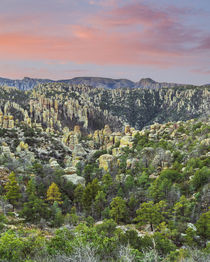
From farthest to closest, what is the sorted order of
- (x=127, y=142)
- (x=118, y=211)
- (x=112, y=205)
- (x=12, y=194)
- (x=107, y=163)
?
1. (x=127, y=142)
2. (x=107, y=163)
3. (x=112, y=205)
4. (x=12, y=194)
5. (x=118, y=211)

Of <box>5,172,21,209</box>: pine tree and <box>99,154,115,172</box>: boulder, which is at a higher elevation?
<box>5,172,21,209</box>: pine tree

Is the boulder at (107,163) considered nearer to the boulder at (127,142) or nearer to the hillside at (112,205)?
the hillside at (112,205)

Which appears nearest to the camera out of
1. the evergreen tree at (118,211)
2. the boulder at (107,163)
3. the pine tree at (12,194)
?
the evergreen tree at (118,211)

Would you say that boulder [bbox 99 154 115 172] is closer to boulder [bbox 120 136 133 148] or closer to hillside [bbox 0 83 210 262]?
hillside [bbox 0 83 210 262]

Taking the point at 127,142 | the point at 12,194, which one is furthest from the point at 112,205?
the point at 127,142

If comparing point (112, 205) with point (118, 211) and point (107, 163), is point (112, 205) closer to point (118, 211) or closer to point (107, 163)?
point (118, 211)

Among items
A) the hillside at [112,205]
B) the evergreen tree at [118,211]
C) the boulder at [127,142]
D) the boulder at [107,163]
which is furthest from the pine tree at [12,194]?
the boulder at [127,142]

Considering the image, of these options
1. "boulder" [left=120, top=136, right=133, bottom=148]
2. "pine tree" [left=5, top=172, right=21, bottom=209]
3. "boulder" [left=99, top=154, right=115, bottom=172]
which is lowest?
"boulder" [left=99, top=154, right=115, bottom=172]

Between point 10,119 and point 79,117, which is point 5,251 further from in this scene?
point 79,117

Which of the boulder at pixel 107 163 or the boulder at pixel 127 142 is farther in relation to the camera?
the boulder at pixel 127 142

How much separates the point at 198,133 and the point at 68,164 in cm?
5250

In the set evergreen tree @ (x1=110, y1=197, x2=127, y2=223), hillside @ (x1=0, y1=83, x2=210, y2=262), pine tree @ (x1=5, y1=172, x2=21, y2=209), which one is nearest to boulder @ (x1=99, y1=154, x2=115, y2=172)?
hillside @ (x1=0, y1=83, x2=210, y2=262)

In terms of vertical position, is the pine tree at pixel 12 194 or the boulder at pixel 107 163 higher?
the pine tree at pixel 12 194

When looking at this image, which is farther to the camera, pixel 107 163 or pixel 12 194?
pixel 107 163
